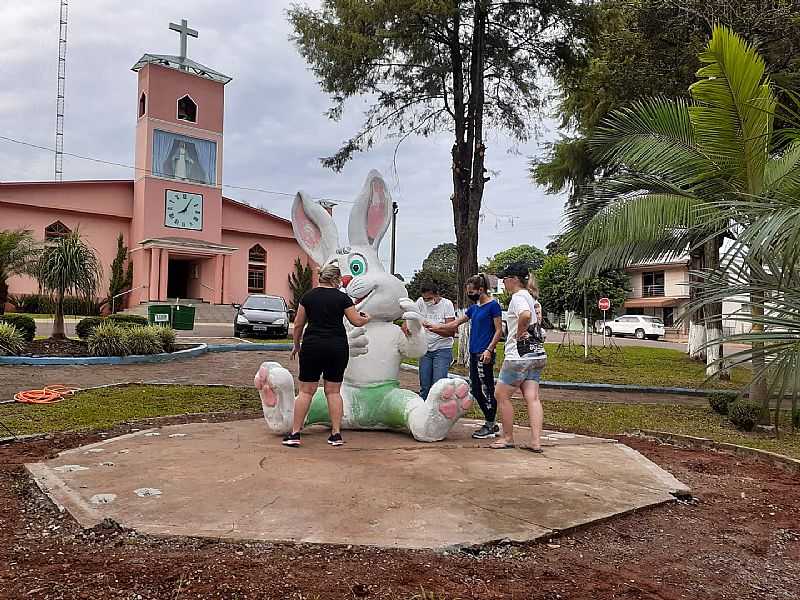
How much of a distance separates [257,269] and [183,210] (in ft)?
16.7

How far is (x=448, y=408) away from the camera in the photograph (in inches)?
214

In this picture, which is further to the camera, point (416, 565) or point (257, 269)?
point (257, 269)

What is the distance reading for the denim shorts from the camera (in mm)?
5266

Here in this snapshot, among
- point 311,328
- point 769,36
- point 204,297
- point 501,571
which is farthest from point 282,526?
point 204,297

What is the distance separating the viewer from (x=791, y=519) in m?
3.79

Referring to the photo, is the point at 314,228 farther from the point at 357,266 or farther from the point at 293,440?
the point at 293,440

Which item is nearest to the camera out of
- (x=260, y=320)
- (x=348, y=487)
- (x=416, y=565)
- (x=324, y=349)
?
(x=416, y=565)

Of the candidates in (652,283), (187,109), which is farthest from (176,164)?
(652,283)

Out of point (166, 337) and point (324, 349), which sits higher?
point (324, 349)

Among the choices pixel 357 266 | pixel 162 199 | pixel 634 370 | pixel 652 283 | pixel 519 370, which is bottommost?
pixel 634 370

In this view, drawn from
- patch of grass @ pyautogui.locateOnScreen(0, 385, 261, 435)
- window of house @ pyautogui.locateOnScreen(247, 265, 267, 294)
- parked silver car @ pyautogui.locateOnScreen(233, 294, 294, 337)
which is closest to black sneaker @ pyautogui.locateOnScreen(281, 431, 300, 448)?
patch of grass @ pyautogui.locateOnScreen(0, 385, 261, 435)

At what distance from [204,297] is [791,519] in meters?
27.7

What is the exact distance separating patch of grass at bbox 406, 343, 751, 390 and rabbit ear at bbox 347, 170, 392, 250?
20.9 ft

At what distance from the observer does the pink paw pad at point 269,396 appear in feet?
17.7
